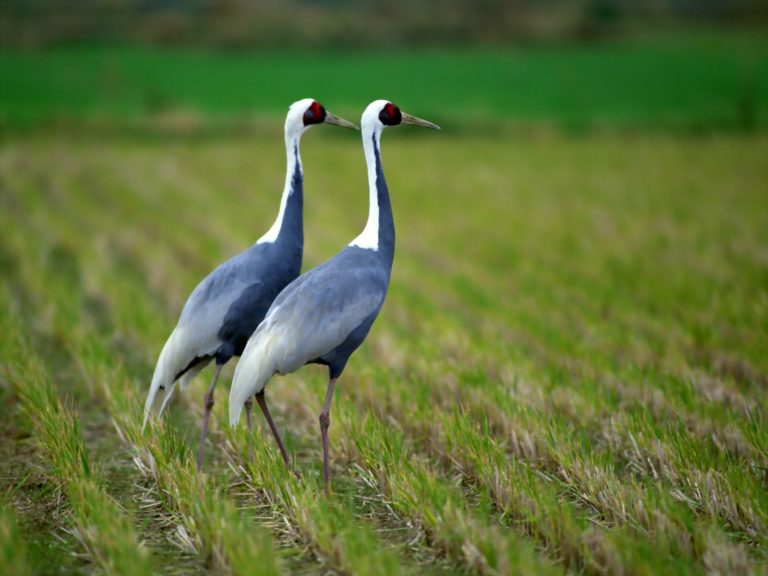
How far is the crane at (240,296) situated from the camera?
15.9ft

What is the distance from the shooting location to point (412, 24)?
1702 inches

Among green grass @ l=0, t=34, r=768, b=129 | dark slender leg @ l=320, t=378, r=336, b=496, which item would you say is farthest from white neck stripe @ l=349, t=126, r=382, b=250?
green grass @ l=0, t=34, r=768, b=129

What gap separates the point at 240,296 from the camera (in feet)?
15.9

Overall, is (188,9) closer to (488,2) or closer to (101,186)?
(488,2)

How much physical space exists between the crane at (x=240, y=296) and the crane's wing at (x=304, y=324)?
29 centimetres

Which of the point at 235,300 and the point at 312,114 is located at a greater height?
the point at 312,114

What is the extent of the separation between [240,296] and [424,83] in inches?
1137

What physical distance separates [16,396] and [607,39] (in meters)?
41.1

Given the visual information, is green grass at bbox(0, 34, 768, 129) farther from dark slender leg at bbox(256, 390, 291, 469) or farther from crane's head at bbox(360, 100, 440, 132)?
dark slender leg at bbox(256, 390, 291, 469)

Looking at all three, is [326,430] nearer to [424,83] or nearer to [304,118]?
[304,118]

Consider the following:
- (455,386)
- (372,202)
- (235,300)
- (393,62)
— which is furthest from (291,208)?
(393,62)

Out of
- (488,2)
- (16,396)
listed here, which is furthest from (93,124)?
(488,2)

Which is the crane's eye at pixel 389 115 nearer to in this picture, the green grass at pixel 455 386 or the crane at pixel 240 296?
the crane at pixel 240 296

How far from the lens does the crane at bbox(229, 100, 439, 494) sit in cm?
448
